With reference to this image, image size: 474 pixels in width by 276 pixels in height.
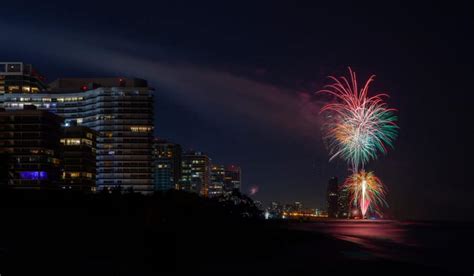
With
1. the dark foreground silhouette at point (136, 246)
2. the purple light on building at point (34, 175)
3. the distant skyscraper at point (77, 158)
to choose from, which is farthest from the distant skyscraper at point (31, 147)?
the dark foreground silhouette at point (136, 246)

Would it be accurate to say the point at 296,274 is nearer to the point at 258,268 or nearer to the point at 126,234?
the point at 258,268

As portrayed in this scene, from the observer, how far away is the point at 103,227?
61531 mm

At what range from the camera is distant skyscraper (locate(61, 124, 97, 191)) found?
183 metres

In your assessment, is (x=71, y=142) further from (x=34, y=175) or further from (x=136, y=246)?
(x=136, y=246)

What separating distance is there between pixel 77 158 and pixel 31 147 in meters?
22.9

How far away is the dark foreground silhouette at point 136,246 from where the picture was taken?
136 ft

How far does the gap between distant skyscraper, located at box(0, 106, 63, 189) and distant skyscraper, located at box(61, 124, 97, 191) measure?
45.9 feet

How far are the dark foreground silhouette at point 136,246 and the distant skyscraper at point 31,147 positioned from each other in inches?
2958

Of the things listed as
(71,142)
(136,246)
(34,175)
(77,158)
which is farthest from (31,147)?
(136,246)

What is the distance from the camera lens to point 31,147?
16362 cm

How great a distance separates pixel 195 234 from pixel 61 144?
118 m

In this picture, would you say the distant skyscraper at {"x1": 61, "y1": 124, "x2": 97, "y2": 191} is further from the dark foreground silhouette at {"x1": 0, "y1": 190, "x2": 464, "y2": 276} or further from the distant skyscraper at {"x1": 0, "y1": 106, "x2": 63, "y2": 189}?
the dark foreground silhouette at {"x1": 0, "y1": 190, "x2": 464, "y2": 276}

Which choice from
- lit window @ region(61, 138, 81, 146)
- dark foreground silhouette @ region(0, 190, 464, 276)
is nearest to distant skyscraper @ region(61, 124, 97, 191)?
lit window @ region(61, 138, 81, 146)

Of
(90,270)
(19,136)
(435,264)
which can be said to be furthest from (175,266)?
(19,136)
